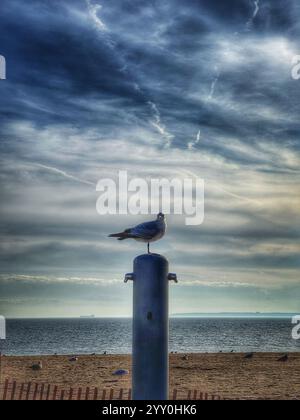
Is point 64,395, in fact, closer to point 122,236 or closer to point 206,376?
point 206,376

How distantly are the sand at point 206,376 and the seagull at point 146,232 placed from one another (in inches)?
429

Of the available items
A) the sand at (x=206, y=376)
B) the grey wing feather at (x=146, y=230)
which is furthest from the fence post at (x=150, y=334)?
the sand at (x=206, y=376)

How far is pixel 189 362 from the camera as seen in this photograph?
2875 cm

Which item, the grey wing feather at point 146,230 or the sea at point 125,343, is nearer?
the grey wing feather at point 146,230

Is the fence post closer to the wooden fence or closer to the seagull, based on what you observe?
the seagull

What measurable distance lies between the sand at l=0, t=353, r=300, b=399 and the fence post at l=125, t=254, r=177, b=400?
1115 centimetres

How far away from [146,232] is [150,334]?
1.34m

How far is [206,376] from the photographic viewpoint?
22.2 meters

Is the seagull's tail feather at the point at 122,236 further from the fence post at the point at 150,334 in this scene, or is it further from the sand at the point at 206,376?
the sand at the point at 206,376

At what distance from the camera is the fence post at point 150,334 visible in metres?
5.60

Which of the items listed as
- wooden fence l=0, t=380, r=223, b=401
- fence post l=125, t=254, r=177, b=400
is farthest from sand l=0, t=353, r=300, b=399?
fence post l=125, t=254, r=177, b=400

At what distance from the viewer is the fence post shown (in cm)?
560
